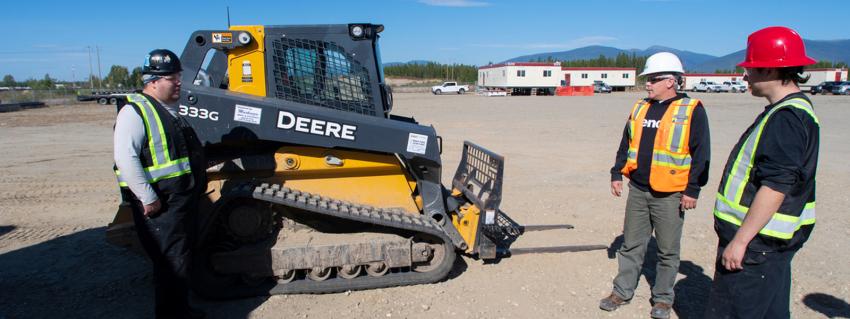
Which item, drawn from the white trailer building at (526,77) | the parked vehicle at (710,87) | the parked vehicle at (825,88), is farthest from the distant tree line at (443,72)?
the parked vehicle at (825,88)

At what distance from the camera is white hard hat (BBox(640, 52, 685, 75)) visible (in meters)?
3.70

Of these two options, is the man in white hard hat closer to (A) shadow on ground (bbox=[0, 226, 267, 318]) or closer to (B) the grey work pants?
(B) the grey work pants

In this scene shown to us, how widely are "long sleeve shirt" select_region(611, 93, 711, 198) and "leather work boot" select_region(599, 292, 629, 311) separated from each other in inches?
36.8

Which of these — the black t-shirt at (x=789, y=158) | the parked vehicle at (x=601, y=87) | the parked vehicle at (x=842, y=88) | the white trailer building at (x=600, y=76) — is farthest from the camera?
the white trailer building at (x=600, y=76)

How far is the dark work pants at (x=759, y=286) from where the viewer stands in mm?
2525

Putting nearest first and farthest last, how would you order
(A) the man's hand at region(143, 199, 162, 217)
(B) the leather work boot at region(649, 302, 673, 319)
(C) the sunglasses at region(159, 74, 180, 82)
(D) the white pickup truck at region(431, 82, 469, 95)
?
(A) the man's hand at region(143, 199, 162, 217)
(C) the sunglasses at region(159, 74, 180, 82)
(B) the leather work boot at region(649, 302, 673, 319)
(D) the white pickup truck at region(431, 82, 469, 95)

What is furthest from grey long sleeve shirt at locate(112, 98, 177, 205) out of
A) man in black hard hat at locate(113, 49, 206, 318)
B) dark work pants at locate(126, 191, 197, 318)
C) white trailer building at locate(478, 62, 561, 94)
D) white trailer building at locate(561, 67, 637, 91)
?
white trailer building at locate(561, 67, 637, 91)

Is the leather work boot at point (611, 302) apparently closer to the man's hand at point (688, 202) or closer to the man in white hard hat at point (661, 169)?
the man in white hard hat at point (661, 169)

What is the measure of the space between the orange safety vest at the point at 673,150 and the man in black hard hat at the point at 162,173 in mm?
3253

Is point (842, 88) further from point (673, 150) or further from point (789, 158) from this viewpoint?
point (789, 158)

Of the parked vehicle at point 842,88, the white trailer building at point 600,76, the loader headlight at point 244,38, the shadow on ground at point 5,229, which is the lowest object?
the shadow on ground at point 5,229

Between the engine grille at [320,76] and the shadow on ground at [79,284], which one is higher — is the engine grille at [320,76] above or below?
above

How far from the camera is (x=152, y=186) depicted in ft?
11.1

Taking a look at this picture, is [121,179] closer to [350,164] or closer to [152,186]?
[152,186]
